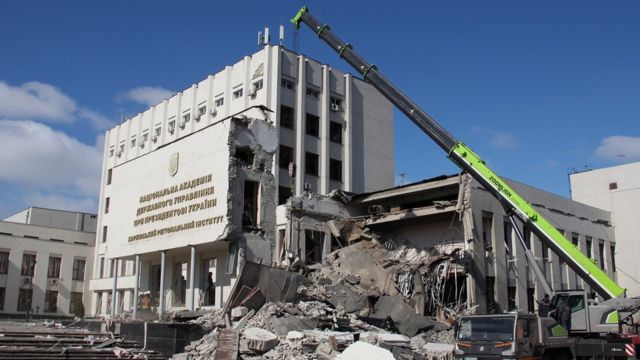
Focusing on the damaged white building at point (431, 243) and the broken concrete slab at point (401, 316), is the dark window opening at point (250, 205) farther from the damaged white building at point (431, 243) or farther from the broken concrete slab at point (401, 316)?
the broken concrete slab at point (401, 316)

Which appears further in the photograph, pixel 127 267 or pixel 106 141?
pixel 106 141

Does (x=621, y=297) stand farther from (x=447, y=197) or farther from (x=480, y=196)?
(x=447, y=197)

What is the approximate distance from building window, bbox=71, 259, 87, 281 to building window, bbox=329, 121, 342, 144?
27.0 m

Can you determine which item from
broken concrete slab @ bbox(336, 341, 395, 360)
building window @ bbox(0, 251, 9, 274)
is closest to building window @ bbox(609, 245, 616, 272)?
broken concrete slab @ bbox(336, 341, 395, 360)

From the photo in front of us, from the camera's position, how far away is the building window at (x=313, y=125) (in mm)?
46000

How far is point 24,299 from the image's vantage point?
50000 mm

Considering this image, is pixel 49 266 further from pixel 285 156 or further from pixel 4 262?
pixel 285 156

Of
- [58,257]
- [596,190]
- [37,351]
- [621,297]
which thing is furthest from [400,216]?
[58,257]

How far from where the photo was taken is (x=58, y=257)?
53.4 metres

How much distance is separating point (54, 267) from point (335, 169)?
2679cm

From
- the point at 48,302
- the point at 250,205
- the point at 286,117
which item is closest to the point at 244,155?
the point at 250,205

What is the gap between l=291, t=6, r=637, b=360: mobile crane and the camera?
53.5 ft

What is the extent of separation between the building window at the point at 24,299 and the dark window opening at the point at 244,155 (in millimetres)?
31815

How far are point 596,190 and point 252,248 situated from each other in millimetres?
35121
